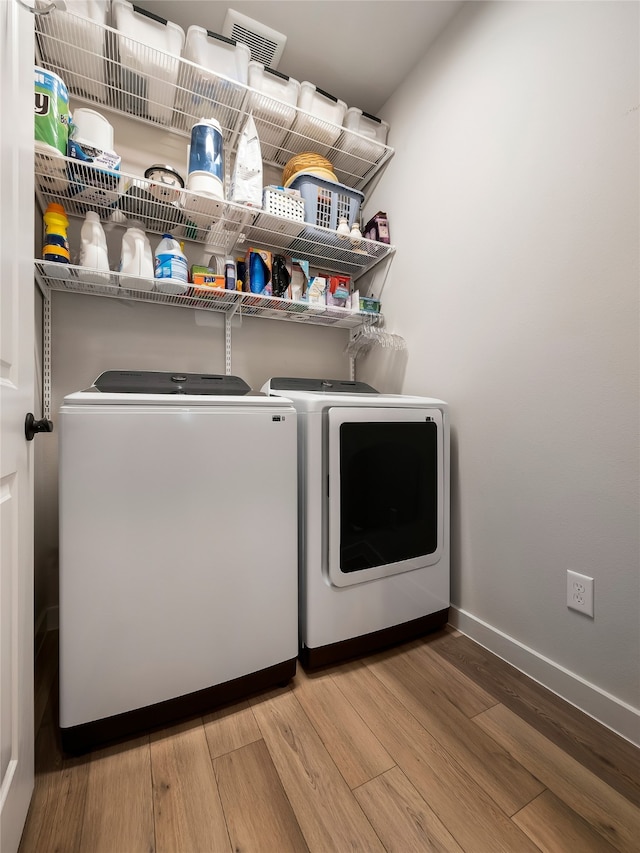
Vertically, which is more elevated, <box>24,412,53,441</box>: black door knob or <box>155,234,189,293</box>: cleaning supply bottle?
<box>155,234,189,293</box>: cleaning supply bottle

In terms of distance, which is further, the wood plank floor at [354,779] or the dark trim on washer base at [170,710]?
the dark trim on washer base at [170,710]

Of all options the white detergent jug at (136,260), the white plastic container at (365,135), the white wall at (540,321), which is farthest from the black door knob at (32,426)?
the white plastic container at (365,135)

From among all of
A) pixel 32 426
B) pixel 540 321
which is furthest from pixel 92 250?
pixel 540 321

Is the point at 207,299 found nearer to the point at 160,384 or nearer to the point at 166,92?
the point at 160,384

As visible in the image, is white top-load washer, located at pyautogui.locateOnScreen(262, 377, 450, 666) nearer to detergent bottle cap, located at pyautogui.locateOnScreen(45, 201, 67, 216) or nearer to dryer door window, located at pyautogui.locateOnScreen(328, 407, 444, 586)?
dryer door window, located at pyautogui.locateOnScreen(328, 407, 444, 586)

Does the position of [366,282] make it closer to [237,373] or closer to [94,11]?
[237,373]

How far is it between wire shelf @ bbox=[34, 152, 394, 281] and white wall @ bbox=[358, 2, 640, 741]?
530 mm

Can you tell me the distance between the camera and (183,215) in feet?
5.23

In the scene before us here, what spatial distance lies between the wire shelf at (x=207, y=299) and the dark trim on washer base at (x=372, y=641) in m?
1.45

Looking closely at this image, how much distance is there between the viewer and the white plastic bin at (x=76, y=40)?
1.29 meters

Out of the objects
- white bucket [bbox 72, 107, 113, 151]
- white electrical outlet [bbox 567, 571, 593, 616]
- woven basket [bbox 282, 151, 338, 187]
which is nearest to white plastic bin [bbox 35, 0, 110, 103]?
white bucket [bbox 72, 107, 113, 151]

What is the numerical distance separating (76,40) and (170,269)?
887 millimetres

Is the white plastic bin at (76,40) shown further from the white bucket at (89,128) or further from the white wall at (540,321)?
the white wall at (540,321)

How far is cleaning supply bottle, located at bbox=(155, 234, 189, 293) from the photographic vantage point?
1.45m
